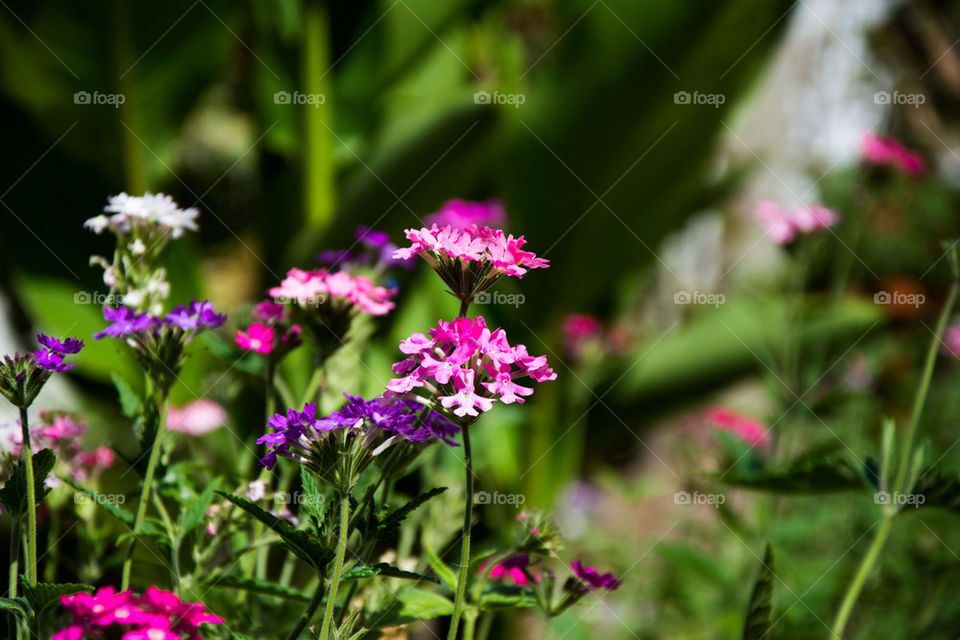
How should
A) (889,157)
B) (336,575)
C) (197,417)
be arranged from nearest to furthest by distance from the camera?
(336,575) < (197,417) < (889,157)

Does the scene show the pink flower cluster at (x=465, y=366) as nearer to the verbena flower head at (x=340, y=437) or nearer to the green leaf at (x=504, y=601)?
the verbena flower head at (x=340, y=437)

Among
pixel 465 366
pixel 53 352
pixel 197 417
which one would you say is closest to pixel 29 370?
pixel 53 352

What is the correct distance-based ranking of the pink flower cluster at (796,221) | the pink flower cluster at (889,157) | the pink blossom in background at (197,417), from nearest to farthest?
the pink blossom in background at (197,417)
the pink flower cluster at (796,221)
the pink flower cluster at (889,157)

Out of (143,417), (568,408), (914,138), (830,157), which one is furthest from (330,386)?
(914,138)

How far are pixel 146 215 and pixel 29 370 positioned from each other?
0.15 metres

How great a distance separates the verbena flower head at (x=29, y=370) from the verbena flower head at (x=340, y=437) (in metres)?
0.12

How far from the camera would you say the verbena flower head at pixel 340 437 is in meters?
0.41

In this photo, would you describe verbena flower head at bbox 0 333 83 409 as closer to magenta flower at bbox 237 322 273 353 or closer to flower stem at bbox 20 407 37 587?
flower stem at bbox 20 407 37 587

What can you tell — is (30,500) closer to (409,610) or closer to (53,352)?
(53,352)

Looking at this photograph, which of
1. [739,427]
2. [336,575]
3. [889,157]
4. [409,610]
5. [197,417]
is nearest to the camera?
[336,575]

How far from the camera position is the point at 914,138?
10.8 ft

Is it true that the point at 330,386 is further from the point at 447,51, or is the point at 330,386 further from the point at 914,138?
the point at 914,138

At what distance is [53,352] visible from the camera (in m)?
0.44

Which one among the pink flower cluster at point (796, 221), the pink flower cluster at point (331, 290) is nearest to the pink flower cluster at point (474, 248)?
the pink flower cluster at point (331, 290)
